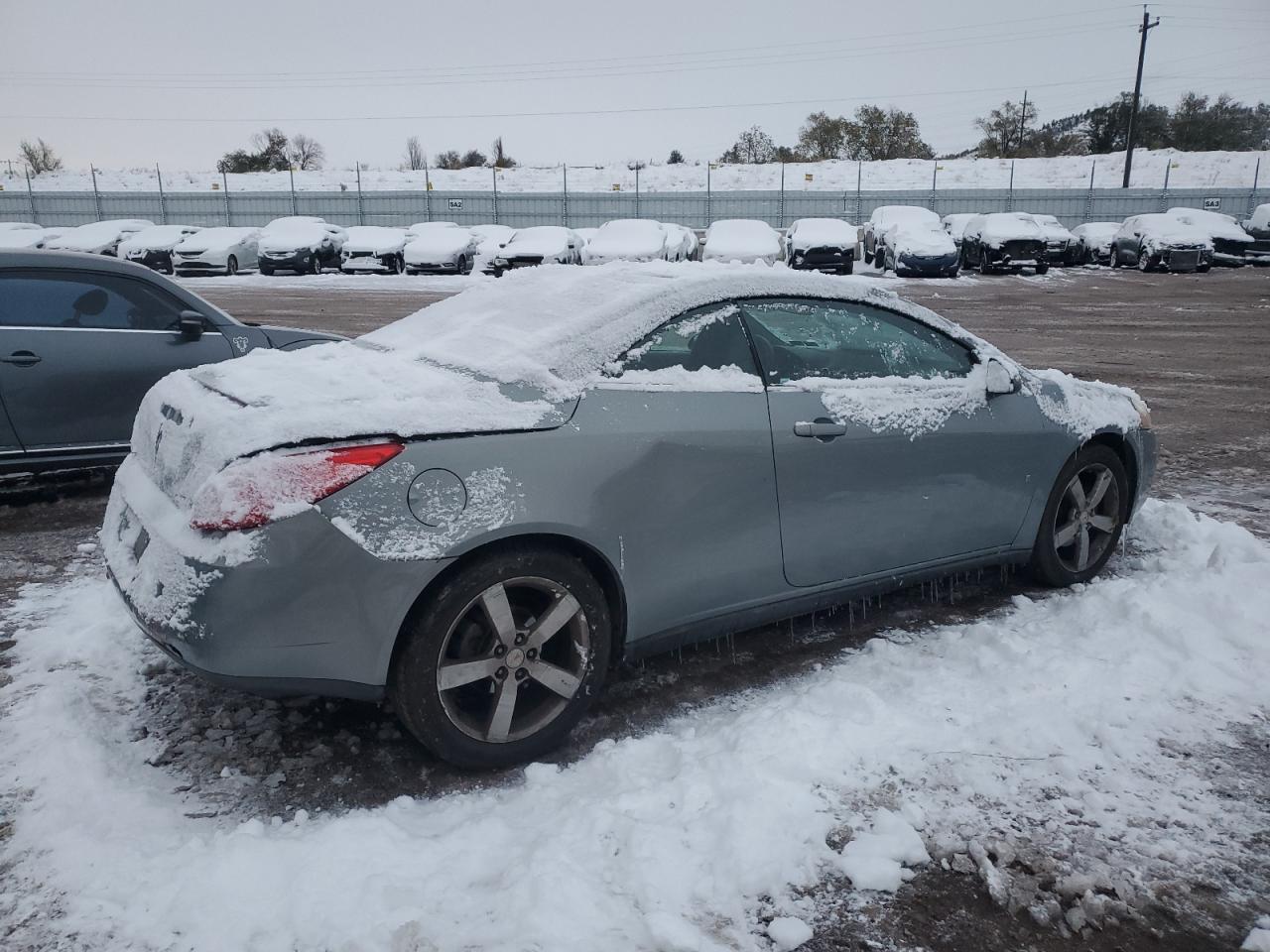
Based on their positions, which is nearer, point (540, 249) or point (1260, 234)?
point (540, 249)

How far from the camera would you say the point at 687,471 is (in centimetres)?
317

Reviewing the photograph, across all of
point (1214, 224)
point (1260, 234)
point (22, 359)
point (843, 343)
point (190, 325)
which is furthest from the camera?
point (1260, 234)

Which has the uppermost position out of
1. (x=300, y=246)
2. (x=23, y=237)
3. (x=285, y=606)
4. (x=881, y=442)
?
(x=881, y=442)

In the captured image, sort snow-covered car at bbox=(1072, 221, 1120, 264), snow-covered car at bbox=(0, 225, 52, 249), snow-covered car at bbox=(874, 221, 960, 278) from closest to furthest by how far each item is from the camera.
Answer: snow-covered car at bbox=(874, 221, 960, 278) → snow-covered car at bbox=(0, 225, 52, 249) → snow-covered car at bbox=(1072, 221, 1120, 264)

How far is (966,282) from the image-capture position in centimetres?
2459

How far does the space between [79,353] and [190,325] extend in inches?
25.3

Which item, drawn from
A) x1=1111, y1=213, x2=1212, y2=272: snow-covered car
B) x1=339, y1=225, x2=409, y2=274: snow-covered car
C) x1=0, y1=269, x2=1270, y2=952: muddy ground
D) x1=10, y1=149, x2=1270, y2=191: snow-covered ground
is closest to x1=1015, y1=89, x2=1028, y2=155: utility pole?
x1=10, y1=149, x2=1270, y2=191: snow-covered ground

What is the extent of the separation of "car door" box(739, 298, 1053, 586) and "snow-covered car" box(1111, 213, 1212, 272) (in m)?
26.6

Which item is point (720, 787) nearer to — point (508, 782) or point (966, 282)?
point (508, 782)

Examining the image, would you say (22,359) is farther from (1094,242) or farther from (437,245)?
(1094,242)

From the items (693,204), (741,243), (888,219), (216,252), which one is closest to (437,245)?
(216,252)

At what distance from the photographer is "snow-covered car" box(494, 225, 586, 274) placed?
929 inches

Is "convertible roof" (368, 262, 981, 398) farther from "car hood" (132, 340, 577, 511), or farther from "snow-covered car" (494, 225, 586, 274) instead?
"snow-covered car" (494, 225, 586, 274)

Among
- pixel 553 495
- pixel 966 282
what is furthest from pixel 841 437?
pixel 966 282
